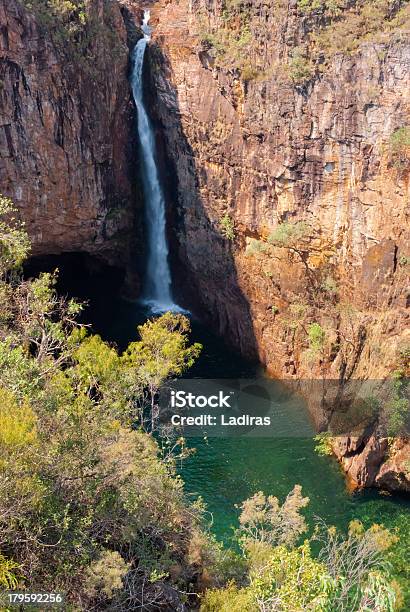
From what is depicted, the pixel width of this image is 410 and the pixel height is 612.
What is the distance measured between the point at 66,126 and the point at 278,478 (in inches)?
583

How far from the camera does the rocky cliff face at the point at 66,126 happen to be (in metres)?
20.4

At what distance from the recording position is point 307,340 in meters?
22.7

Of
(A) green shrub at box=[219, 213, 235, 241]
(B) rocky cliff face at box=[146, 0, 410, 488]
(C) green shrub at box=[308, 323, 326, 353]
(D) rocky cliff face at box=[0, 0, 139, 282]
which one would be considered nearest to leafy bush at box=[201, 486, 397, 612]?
(B) rocky cliff face at box=[146, 0, 410, 488]

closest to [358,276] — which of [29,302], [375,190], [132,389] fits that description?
[375,190]

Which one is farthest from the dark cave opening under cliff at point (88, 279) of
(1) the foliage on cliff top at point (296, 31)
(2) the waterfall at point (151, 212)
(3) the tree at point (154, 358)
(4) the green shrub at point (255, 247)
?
(3) the tree at point (154, 358)

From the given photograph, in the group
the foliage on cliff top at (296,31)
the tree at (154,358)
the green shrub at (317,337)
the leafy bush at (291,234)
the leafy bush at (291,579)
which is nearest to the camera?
the leafy bush at (291,579)

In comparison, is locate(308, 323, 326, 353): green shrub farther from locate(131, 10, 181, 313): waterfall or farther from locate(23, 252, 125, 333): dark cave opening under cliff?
locate(23, 252, 125, 333): dark cave opening under cliff

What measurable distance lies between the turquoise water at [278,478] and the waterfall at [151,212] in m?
10.2

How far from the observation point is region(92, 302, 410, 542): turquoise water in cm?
1681

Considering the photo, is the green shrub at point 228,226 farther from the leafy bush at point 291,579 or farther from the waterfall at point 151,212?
the leafy bush at point 291,579

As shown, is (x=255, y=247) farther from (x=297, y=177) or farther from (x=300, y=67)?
(x=300, y=67)

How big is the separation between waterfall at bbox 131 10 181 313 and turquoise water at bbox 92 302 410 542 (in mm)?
10185

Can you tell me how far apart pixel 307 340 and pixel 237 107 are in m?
9.44

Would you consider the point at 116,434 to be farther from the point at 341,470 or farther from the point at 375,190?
the point at 375,190
